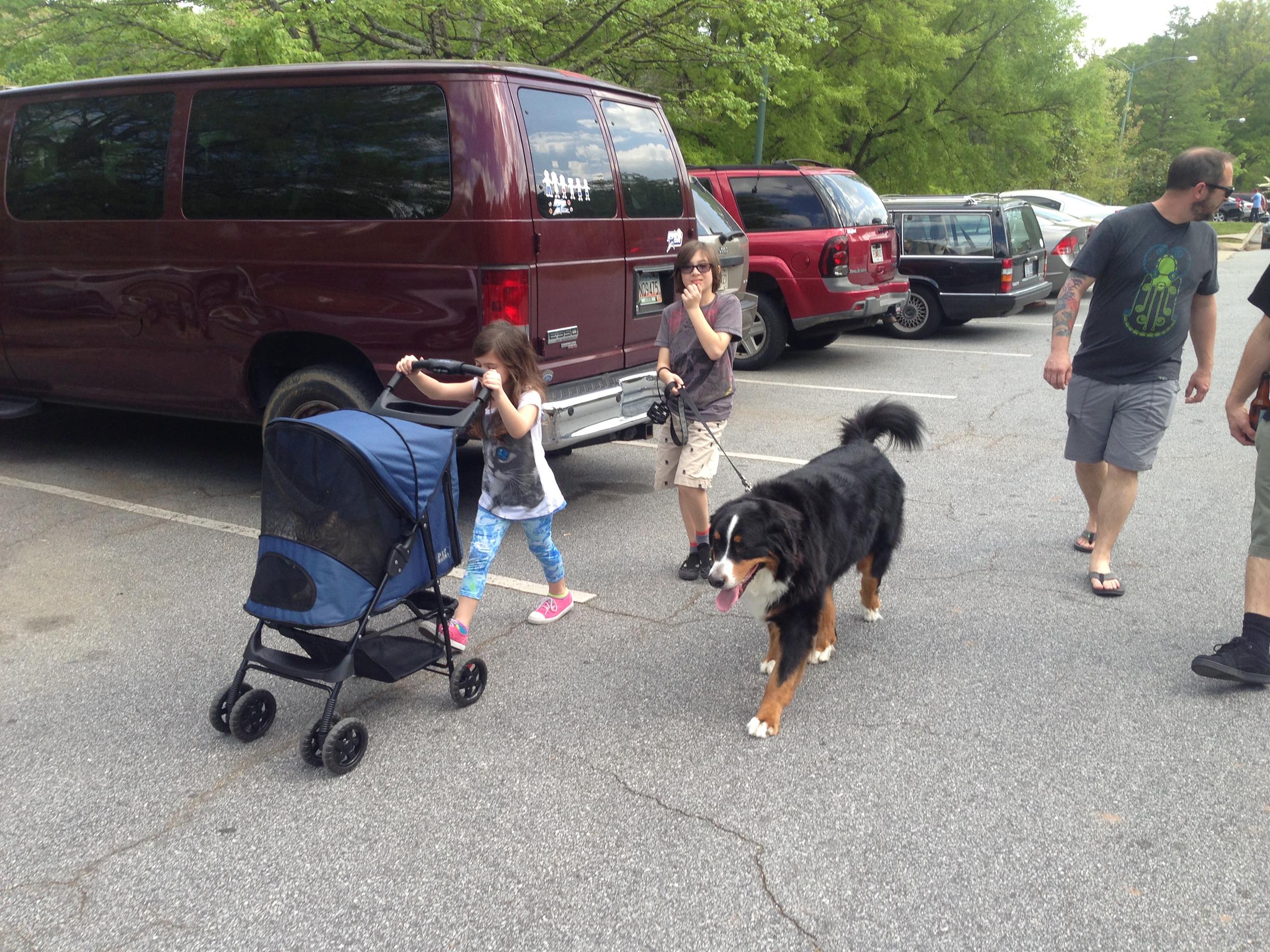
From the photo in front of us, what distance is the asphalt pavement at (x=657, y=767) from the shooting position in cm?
269

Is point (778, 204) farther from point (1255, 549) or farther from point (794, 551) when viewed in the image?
point (794, 551)

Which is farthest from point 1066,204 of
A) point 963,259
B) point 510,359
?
point 510,359

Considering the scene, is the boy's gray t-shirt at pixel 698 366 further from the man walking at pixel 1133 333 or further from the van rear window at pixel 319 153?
the man walking at pixel 1133 333

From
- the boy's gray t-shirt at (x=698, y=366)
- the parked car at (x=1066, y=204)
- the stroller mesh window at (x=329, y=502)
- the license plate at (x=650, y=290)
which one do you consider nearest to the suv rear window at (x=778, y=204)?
the license plate at (x=650, y=290)

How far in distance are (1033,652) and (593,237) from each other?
320 cm

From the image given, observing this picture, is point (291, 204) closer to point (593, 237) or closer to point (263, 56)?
point (593, 237)

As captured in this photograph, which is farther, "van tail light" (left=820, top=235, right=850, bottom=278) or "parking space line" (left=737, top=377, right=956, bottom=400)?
"van tail light" (left=820, top=235, right=850, bottom=278)

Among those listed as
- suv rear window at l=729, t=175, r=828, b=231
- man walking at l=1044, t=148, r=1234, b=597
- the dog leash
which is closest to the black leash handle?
the dog leash

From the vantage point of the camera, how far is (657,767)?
3.41 meters

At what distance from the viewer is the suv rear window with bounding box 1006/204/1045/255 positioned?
12.8 meters

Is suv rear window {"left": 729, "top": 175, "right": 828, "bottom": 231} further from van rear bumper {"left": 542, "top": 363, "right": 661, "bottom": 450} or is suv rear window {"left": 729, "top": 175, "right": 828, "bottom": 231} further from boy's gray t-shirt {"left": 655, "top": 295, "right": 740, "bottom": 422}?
boy's gray t-shirt {"left": 655, "top": 295, "right": 740, "bottom": 422}

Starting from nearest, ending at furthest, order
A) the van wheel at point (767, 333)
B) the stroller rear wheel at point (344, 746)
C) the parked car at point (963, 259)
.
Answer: the stroller rear wheel at point (344, 746) < the van wheel at point (767, 333) < the parked car at point (963, 259)

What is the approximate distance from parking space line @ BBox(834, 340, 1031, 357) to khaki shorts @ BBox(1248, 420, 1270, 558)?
8.30 metres

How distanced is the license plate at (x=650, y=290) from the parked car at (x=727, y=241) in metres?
2.23
